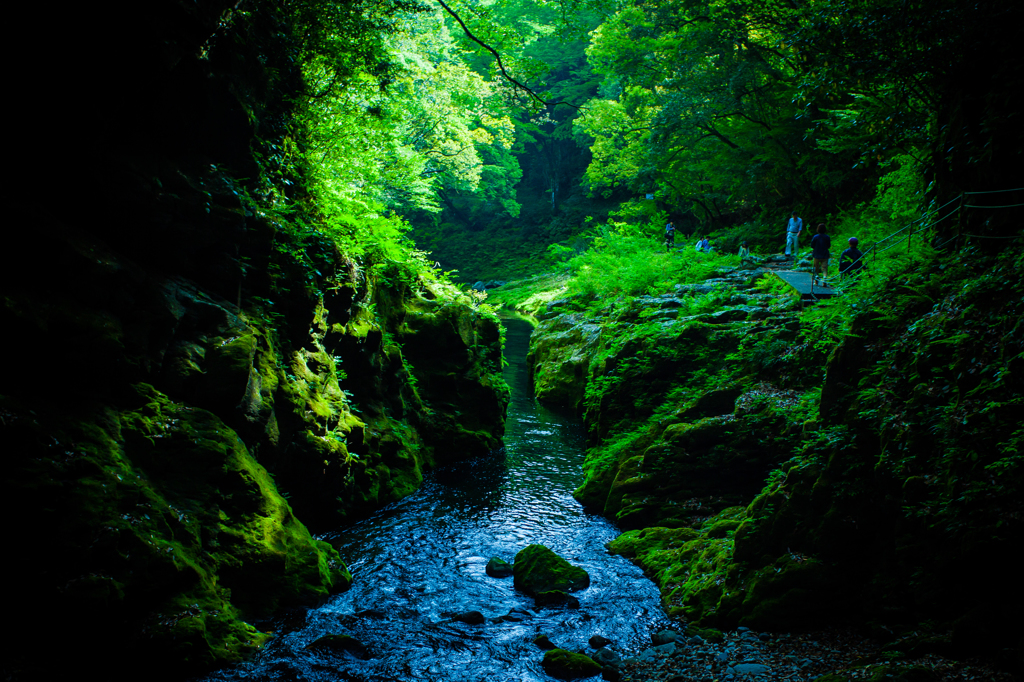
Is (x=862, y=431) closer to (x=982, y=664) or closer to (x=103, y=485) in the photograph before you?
(x=982, y=664)

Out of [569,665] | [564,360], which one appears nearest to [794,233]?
[564,360]

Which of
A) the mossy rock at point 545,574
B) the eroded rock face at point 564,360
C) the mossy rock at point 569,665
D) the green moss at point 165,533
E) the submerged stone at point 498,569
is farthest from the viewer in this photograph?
the eroded rock face at point 564,360

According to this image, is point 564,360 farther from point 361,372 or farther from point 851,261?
point 361,372

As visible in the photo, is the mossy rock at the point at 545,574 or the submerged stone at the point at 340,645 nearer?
the submerged stone at the point at 340,645

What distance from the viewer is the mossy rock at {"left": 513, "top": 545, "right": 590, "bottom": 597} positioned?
7910 mm

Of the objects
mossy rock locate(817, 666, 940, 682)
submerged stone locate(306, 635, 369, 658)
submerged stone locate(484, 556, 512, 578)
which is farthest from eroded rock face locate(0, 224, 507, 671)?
mossy rock locate(817, 666, 940, 682)

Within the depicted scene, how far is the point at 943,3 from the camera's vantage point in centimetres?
848

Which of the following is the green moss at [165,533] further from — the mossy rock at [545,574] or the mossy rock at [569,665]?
the mossy rock at [569,665]

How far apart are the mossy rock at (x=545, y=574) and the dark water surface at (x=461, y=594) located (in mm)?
156

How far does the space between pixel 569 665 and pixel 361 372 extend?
290 inches

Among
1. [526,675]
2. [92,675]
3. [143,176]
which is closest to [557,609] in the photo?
[526,675]

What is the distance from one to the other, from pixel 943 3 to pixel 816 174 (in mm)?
15394

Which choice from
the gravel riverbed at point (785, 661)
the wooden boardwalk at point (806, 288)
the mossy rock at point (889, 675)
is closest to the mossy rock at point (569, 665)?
the gravel riverbed at point (785, 661)

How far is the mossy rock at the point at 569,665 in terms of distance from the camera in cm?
598
